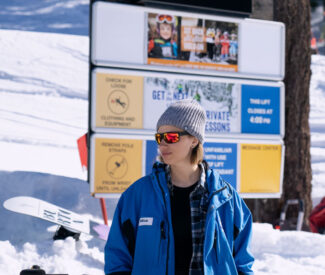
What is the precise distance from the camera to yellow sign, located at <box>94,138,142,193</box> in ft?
24.1

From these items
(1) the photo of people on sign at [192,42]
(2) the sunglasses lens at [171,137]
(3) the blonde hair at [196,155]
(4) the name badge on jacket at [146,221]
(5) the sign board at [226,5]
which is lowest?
(4) the name badge on jacket at [146,221]

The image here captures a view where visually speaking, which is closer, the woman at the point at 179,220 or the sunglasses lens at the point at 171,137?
the woman at the point at 179,220

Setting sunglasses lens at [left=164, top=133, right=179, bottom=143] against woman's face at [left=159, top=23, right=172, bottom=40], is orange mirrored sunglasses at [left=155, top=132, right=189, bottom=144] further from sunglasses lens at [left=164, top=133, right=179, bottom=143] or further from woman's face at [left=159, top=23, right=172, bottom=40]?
woman's face at [left=159, top=23, right=172, bottom=40]

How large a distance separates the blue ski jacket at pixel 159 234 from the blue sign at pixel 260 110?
5.27 m

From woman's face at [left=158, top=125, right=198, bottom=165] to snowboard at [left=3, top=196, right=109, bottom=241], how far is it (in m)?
3.61

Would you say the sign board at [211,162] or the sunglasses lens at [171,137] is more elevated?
the sunglasses lens at [171,137]

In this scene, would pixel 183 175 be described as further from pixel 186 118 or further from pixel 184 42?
pixel 184 42

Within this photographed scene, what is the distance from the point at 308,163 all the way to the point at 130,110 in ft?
11.5

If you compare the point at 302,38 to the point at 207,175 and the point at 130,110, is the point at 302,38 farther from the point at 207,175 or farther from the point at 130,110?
the point at 207,175

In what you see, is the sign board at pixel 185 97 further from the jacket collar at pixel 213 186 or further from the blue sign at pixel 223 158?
the jacket collar at pixel 213 186

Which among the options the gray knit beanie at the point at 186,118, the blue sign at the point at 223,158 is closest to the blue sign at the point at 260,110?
the blue sign at the point at 223,158

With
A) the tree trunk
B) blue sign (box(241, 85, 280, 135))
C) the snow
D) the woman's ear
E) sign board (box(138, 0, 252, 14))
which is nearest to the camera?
the woman's ear

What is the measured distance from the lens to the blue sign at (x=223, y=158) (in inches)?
313

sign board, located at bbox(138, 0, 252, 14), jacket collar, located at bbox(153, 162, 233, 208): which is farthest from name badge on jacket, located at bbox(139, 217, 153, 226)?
sign board, located at bbox(138, 0, 252, 14)
